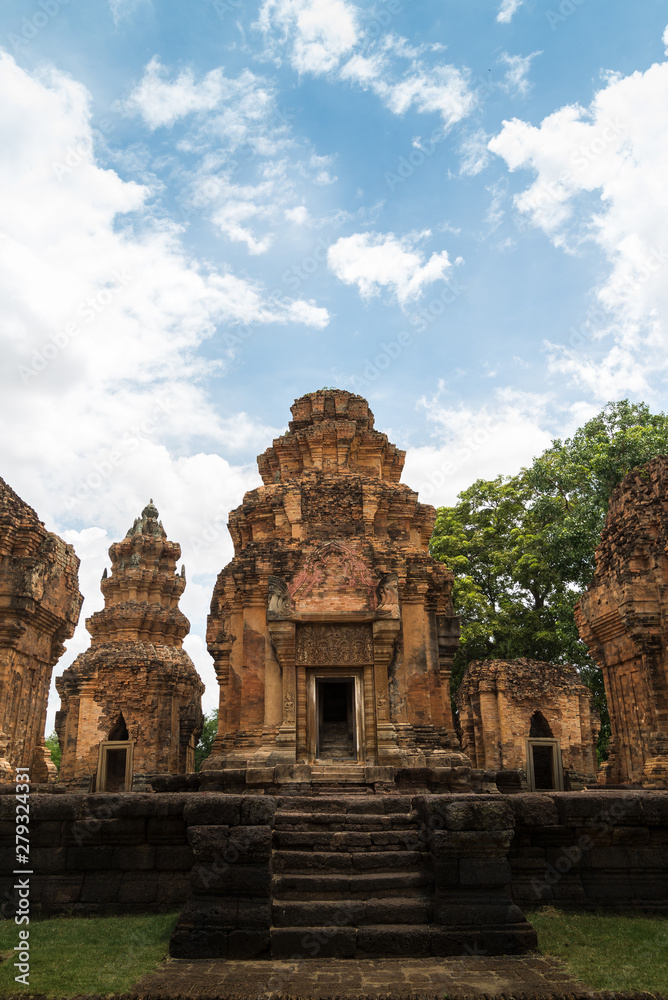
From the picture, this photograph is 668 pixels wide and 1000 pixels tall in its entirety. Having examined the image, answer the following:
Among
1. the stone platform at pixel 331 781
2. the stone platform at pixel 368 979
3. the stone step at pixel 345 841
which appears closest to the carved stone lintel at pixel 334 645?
the stone platform at pixel 331 781

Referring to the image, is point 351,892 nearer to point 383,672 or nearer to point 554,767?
point 554,767

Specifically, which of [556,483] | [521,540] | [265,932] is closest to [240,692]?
[265,932]

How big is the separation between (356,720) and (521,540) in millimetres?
15937

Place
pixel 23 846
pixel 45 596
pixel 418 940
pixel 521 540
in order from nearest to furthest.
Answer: pixel 418 940 < pixel 23 846 < pixel 45 596 < pixel 521 540

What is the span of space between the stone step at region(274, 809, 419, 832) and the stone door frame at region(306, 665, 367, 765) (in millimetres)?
5076

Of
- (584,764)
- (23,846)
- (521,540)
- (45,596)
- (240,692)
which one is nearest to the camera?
(23,846)

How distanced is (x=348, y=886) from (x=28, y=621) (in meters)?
7.40

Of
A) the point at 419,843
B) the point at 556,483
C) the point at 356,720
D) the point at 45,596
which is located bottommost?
the point at 419,843

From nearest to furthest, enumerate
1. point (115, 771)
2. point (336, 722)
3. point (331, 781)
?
point (331, 781)
point (336, 722)
point (115, 771)

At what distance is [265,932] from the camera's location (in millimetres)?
5777

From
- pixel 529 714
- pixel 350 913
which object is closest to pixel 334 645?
pixel 350 913

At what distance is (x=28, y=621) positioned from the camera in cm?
1161

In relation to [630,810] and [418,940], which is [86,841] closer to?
[418,940]

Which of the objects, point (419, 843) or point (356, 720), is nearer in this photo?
point (419, 843)
